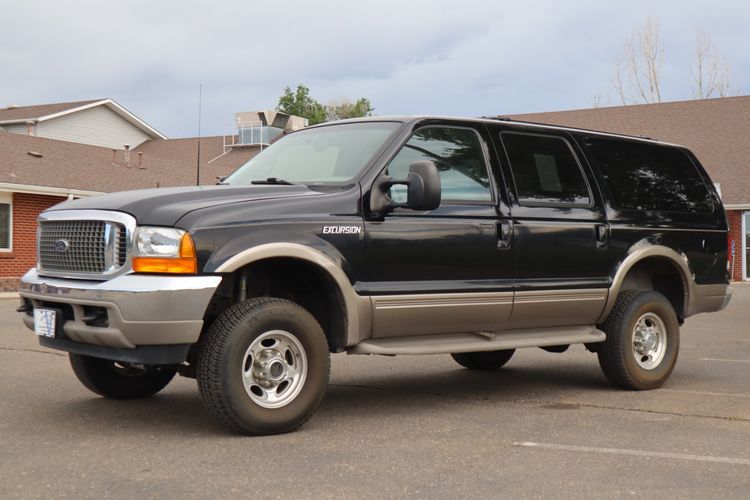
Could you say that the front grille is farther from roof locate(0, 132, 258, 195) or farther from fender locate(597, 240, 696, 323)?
roof locate(0, 132, 258, 195)

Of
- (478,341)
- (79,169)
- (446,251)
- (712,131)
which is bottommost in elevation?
(478,341)

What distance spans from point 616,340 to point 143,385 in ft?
12.3

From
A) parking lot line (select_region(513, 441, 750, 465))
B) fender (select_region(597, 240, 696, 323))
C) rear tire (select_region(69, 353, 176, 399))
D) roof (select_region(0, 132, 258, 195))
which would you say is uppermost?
roof (select_region(0, 132, 258, 195))

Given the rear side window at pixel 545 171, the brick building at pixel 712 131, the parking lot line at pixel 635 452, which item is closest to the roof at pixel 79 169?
the brick building at pixel 712 131

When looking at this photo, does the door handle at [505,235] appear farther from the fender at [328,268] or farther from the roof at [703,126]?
the roof at [703,126]

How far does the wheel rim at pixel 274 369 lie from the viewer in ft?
19.6

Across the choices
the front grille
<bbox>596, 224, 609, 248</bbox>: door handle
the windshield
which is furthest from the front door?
the front grille

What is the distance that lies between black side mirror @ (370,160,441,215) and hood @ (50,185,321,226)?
43 centimetres

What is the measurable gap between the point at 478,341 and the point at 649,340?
200 cm

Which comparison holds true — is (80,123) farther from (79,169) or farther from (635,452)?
(635,452)

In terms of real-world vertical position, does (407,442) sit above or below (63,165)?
below

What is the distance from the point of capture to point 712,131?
1535 inches

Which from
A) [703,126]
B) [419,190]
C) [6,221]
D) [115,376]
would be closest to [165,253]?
[419,190]

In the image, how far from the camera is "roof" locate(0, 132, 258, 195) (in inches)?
1038
